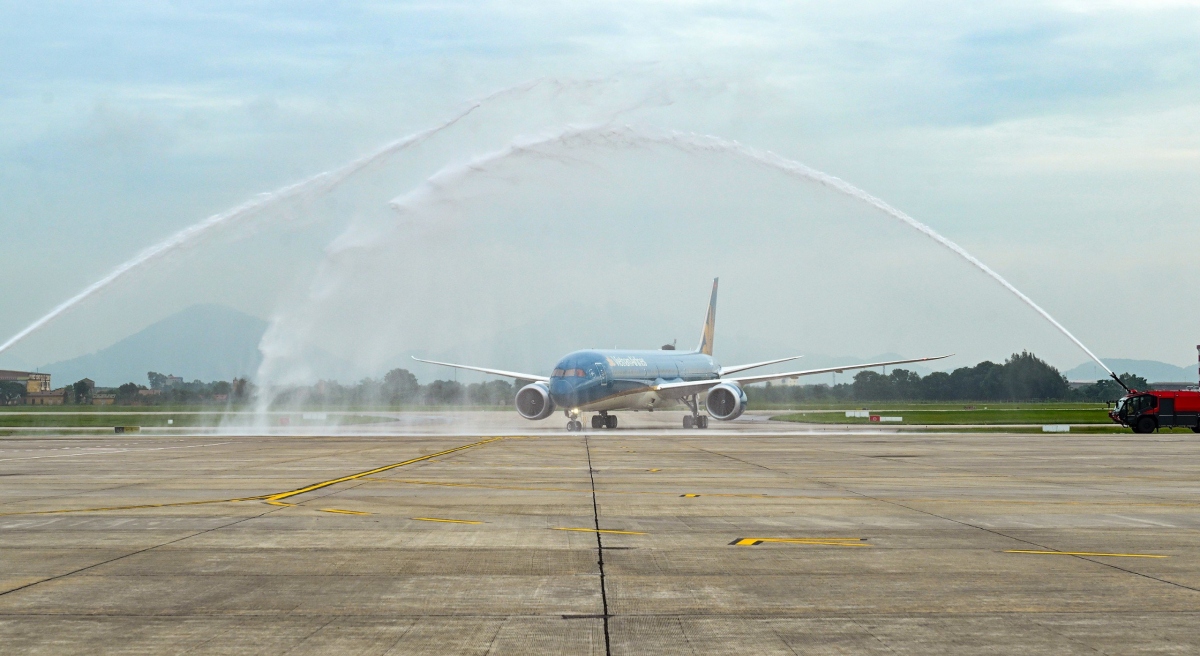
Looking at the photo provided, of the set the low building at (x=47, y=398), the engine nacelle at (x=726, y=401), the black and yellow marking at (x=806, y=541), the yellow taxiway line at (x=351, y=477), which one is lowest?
the black and yellow marking at (x=806, y=541)

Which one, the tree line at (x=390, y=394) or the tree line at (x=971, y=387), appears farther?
the tree line at (x=971, y=387)

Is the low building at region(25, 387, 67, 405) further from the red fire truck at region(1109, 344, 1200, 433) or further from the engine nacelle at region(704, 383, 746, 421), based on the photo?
the red fire truck at region(1109, 344, 1200, 433)

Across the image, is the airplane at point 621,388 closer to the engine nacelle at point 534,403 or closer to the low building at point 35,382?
the engine nacelle at point 534,403

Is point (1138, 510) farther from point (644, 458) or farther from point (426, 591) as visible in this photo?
point (644, 458)

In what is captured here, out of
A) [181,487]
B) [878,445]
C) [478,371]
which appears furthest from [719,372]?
[181,487]

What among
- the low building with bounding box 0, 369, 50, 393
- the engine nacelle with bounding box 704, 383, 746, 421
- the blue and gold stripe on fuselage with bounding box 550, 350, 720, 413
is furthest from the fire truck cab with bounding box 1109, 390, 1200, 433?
the low building with bounding box 0, 369, 50, 393

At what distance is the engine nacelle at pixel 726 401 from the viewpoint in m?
60.2

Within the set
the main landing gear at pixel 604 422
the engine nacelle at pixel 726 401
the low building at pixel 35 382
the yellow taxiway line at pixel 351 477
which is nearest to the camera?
the yellow taxiway line at pixel 351 477

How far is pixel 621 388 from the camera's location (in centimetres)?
6031

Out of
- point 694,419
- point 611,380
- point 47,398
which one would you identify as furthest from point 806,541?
point 47,398

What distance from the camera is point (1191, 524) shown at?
55.2 feet

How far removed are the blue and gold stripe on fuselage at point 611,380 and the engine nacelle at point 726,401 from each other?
3354 mm

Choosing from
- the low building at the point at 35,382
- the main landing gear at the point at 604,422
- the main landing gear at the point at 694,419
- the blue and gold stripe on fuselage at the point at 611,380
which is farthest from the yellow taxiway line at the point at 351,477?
the low building at the point at 35,382

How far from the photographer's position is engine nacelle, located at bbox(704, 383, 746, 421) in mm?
60250
